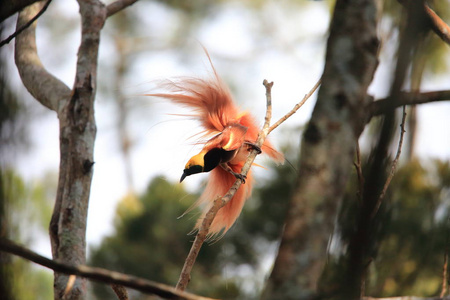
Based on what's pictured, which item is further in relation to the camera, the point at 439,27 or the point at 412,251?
the point at 412,251

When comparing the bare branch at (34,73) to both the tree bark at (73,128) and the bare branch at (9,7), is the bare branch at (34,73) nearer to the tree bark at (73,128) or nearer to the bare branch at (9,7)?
the tree bark at (73,128)

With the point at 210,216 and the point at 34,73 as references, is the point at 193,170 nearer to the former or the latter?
the point at 34,73

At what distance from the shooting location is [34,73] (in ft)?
6.92

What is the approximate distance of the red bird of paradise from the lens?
2602 mm

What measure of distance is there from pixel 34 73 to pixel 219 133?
1.03 metres

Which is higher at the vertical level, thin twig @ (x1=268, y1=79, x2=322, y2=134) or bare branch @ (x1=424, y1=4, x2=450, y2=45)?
bare branch @ (x1=424, y1=4, x2=450, y2=45)

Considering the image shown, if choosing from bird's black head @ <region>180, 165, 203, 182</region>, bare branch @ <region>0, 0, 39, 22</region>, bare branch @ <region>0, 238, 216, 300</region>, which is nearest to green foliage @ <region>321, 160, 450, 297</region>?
bird's black head @ <region>180, 165, 203, 182</region>

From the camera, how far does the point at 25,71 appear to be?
6.99ft

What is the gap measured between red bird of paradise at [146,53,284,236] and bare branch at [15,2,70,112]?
0.58 meters

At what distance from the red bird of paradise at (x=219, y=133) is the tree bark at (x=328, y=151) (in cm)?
156

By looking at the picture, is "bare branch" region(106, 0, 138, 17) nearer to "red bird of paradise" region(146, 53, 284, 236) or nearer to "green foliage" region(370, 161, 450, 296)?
"red bird of paradise" region(146, 53, 284, 236)

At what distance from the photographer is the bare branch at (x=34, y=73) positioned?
202 centimetres

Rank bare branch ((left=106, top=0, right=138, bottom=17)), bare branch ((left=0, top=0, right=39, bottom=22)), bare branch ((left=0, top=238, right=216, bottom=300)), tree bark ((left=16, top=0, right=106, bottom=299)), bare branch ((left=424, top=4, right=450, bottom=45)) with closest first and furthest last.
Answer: bare branch ((left=0, top=238, right=216, bottom=300))
bare branch ((left=0, top=0, right=39, bottom=22))
tree bark ((left=16, top=0, right=106, bottom=299))
bare branch ((left=424, top=4, right=450, bottom=45))
bare branch ((left=106, top=0, right=138, bottom=17))

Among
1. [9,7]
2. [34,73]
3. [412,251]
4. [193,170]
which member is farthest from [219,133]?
[9,7]
